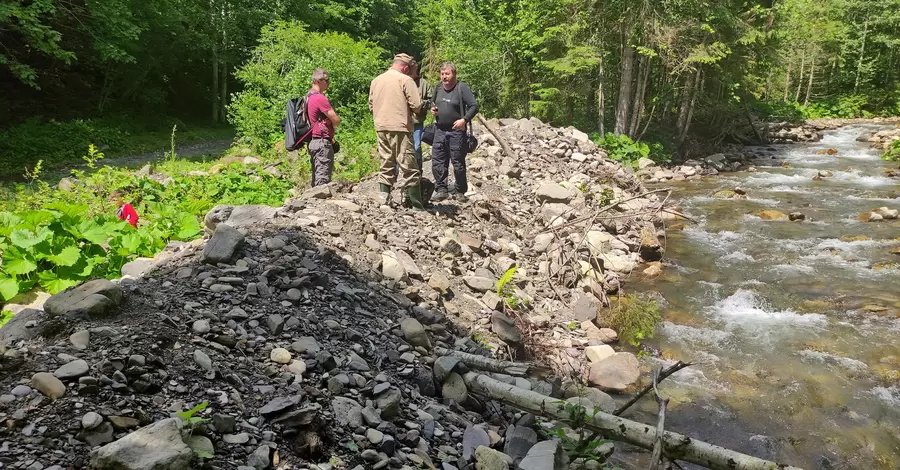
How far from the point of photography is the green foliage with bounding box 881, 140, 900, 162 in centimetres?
1909

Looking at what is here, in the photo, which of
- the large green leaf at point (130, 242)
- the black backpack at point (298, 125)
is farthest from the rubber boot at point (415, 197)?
the large green leaf at point (130, 242)

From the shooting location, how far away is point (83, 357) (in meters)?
3.04

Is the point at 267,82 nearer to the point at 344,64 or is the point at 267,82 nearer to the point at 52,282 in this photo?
the point at 344,64

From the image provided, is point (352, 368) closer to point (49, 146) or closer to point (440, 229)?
point (440, 229)

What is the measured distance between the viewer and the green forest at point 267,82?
9.10 metres

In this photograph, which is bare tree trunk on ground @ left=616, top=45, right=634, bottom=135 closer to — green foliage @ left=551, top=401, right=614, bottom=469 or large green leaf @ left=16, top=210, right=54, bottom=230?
green foliage @ left=551, top=401, right=614, bottom=469

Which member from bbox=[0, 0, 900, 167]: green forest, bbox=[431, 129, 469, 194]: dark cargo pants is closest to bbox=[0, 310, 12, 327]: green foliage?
bbox=[431, 129, 469, 194]: dark cargo pants

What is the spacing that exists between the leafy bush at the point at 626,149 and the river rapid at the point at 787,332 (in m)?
4.91

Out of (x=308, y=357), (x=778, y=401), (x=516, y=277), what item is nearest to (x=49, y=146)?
(x=516, y=277)

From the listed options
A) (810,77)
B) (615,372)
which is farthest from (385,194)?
(810,77)

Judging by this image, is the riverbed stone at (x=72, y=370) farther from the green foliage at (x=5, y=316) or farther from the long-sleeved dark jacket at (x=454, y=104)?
the long-sleeved dark jacket at (x=454, y=104)

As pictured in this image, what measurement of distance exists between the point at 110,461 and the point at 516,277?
17.4 ft

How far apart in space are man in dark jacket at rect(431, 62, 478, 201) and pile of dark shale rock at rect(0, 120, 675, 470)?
86cm

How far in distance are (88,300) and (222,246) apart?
1.27 meters
